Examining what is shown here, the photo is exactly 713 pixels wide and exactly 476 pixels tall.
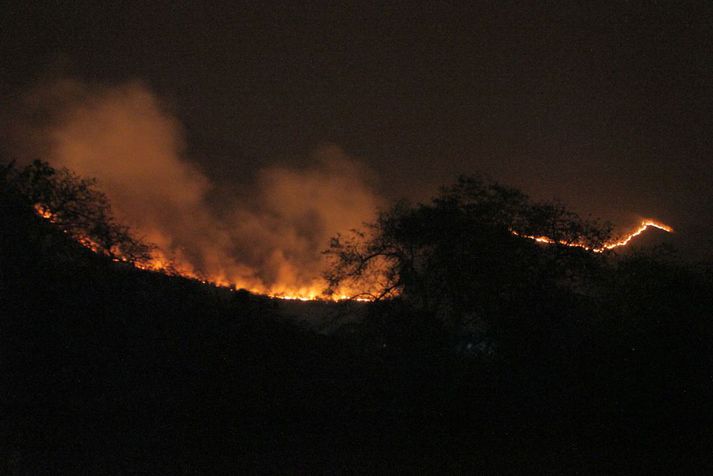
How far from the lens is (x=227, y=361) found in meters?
8.46

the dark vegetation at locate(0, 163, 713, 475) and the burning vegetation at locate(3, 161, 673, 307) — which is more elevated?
the burning vegetation at locate(3, 161, 673, 307)

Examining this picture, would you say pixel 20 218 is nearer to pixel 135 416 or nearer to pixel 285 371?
pixel 135 416

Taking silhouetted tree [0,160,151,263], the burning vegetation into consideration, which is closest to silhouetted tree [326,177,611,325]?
the burning vegetation

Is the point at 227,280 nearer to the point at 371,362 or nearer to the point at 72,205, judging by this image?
the point at 371,362

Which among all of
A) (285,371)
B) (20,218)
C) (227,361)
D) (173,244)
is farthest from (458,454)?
(173,244)

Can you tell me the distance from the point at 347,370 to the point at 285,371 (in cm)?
148

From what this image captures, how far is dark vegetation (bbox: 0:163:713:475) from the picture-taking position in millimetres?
7297

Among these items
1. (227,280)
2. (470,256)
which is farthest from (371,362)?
(227,280)

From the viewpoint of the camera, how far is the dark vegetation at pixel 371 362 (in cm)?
730

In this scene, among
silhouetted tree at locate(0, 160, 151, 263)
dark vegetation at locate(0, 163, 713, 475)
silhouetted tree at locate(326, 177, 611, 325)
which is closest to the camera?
dark vegetation at locate(0, 163, 713, 475)

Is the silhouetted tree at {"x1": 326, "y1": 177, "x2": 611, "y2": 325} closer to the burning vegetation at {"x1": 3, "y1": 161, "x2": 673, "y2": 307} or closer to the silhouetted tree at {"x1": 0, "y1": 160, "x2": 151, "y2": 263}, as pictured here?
the burning vegetation at {"x1": 3, "y1": 161, "x2": 673, "y2": 307}

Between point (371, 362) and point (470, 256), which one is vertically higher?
point (470, 256)

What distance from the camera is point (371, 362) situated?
1059 cm

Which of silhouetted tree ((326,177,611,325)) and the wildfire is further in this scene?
silhouetted tree ((326,177,611,325))
